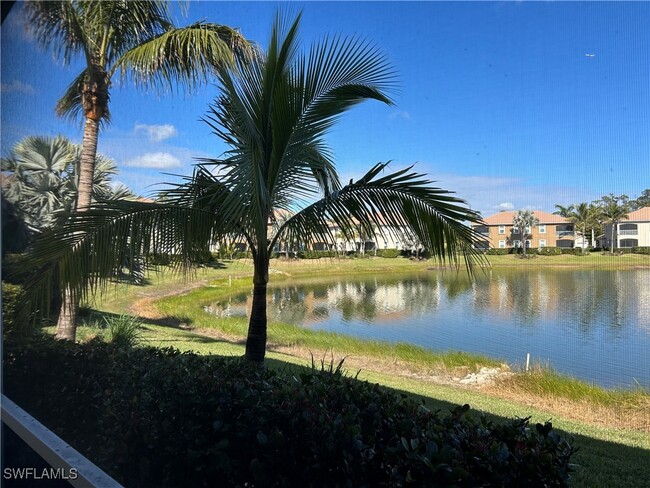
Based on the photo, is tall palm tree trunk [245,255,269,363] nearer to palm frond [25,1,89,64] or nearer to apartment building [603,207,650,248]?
apartment building [603,207,650,248]

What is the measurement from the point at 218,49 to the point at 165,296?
3685 millimetres

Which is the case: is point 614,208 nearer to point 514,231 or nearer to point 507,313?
point 514,231

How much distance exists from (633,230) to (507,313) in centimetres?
322

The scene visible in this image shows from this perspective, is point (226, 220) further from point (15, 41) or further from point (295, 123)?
point (15, 41)

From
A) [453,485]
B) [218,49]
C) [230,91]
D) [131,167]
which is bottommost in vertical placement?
[453,485]

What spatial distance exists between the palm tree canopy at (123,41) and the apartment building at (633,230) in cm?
276

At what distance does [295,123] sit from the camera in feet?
9.67

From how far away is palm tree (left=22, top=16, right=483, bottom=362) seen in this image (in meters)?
2.67

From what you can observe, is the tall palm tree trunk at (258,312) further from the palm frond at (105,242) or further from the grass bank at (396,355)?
the palm frond at (105,242)

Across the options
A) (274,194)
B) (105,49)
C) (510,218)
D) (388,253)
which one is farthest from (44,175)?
(510,218)

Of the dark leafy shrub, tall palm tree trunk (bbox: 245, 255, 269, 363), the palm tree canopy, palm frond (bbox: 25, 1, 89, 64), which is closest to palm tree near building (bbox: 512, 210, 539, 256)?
the dark leafy shrub

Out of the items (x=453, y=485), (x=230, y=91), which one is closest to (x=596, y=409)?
(x=453, y=485)

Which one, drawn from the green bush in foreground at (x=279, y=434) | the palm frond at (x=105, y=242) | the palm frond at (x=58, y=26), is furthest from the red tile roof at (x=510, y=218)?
the palm frond at (x=58, y=26)

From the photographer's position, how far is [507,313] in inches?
218
